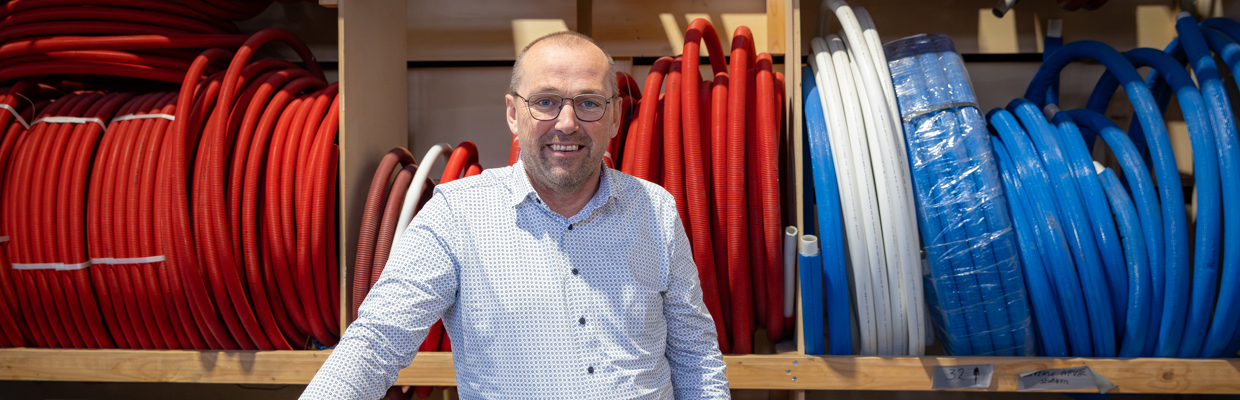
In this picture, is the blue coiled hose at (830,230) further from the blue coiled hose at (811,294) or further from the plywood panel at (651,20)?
the plywood panel at (651,20)

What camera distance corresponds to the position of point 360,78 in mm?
1837

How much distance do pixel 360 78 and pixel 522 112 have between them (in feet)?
2.75

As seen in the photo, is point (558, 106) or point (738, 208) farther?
point (738, 208)

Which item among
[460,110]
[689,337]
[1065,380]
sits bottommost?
[1065,380]

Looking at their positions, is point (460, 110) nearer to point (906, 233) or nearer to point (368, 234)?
point (368, 234)

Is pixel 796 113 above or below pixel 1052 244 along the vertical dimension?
above

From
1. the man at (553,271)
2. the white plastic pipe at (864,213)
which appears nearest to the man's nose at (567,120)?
the man at (553,271)

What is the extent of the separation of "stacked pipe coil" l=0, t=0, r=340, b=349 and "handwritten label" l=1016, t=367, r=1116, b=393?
5.49 feet

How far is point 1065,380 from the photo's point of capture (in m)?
1.66

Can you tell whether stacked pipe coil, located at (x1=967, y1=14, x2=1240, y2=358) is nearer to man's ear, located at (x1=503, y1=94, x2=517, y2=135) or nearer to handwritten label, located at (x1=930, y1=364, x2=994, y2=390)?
handwritten label, located at (x1=930, y1=364, x2=994, y2=390)

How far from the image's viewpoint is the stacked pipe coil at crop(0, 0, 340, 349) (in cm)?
170

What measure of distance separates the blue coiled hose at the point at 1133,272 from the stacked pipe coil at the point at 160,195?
1869 mm

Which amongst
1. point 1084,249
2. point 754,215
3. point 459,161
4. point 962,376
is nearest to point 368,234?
point 459,161

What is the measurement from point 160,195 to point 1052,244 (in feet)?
6.85
